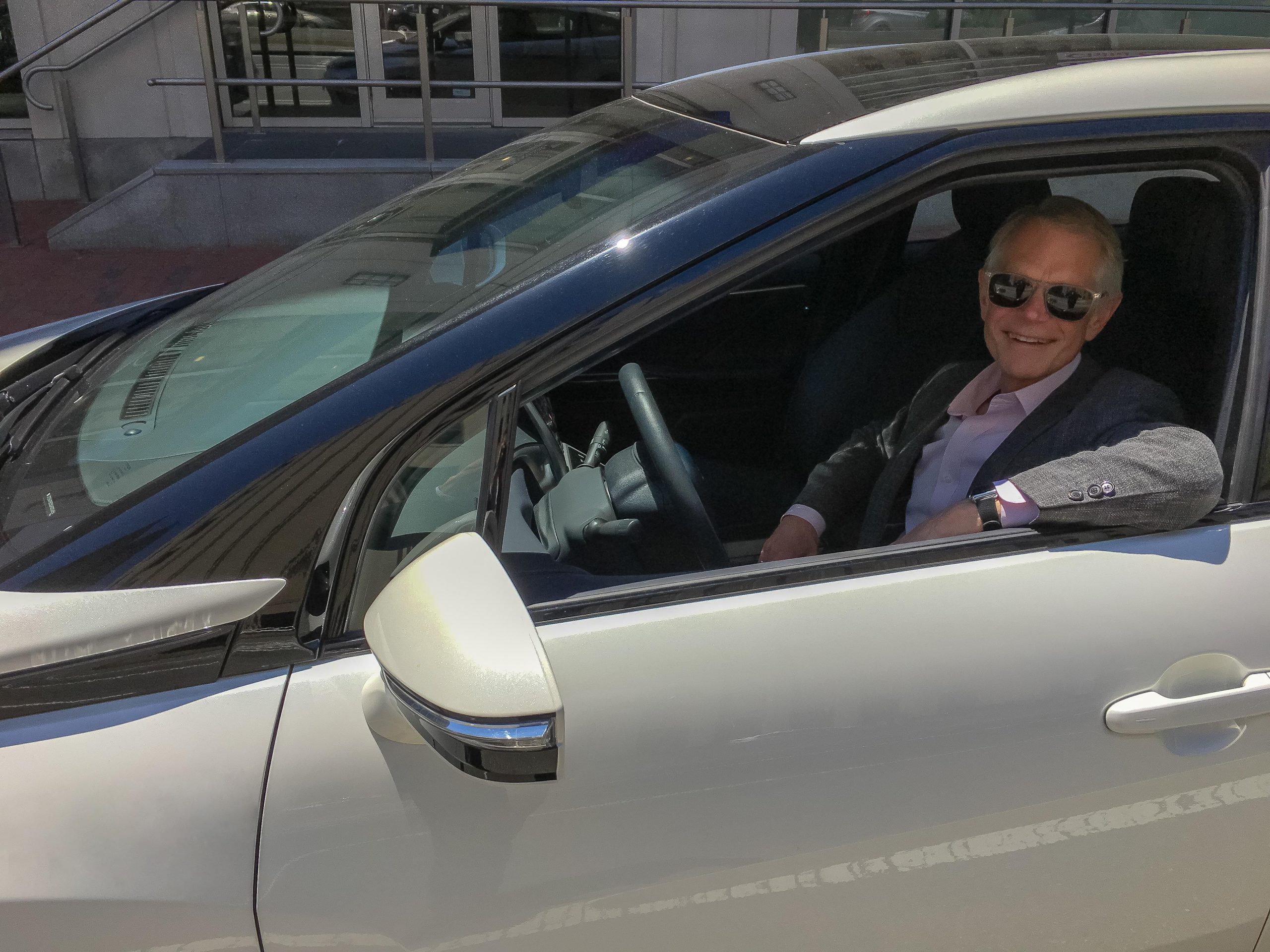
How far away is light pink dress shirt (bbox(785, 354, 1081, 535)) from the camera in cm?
183

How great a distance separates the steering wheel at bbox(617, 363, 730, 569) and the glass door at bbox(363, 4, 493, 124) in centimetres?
727

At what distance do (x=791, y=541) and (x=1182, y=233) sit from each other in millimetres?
864

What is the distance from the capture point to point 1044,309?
5.74 ft

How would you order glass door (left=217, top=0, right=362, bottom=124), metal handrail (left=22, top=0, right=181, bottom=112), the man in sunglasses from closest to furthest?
1. the man in sunglasses
2. metal handrail (left=22, top=0, right=181, bottom=112)
3. glass door (left=217, top=0, right=362, bottom=124)

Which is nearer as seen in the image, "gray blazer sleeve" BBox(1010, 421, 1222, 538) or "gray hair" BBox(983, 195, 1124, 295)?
"gray blazer sleeve" BBox(1010, 421, 1222, 538)

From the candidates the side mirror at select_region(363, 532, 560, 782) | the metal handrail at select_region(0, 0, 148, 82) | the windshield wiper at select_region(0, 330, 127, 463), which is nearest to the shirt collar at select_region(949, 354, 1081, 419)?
the side mirror at select_region(363, 532, 560, 782)

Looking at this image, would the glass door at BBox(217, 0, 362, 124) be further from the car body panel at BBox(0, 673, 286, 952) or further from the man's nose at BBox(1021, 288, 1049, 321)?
the car body panel at BBox(0, 673, 286, 952)

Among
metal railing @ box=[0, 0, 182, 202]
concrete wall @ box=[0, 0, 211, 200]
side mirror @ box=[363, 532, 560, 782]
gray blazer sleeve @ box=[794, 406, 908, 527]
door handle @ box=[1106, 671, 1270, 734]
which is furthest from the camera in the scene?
concrete wall @ box=[0, 0, 211, 200]

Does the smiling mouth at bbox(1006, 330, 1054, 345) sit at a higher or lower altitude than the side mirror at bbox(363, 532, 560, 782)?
higher

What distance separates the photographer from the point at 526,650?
3.55 feet

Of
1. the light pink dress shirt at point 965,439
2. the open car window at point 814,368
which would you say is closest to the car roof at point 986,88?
the open car window at point 814,368

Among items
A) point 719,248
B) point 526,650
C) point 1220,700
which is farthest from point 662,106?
point 1220,700

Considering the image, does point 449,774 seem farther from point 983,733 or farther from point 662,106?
point 662,106

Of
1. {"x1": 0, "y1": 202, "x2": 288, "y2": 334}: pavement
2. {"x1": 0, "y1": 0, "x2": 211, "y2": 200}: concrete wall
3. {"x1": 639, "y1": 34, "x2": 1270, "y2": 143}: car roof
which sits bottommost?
{"x1": 0, "y1": 202, "x2": 288, "y2": 334}: pavement
